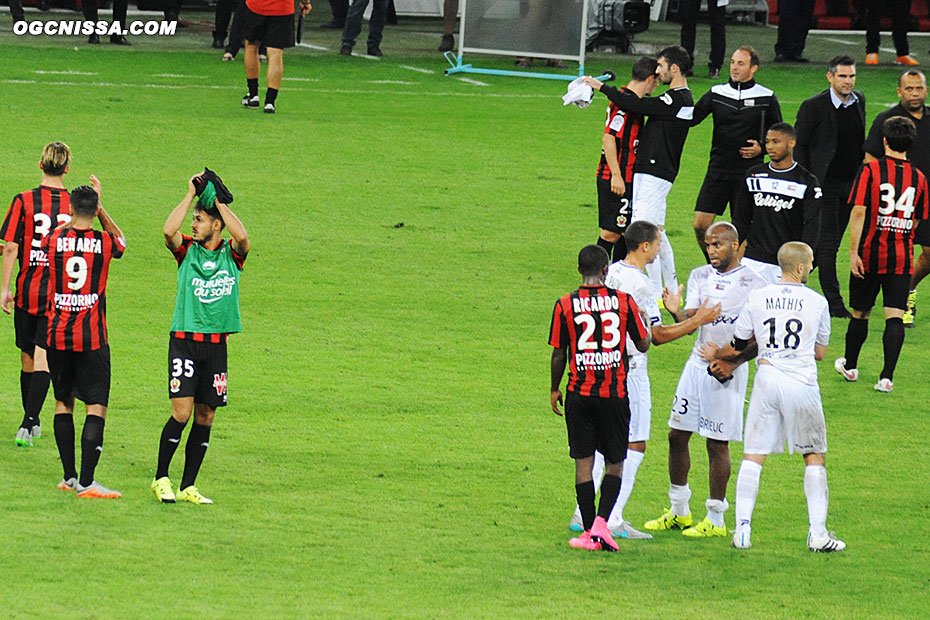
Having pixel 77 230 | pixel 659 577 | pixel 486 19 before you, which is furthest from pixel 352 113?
pixel 659 577

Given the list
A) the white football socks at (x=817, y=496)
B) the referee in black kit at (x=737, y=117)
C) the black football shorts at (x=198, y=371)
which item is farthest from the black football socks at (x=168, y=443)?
the referee in black kit at (x=737, y=117)

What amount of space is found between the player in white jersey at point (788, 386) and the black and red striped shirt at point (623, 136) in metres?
4.69

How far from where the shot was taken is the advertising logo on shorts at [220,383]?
7.93 m

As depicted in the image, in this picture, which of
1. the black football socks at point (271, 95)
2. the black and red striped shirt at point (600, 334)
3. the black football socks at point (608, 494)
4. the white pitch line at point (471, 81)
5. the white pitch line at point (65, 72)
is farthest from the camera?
the white pitch line at point (471, 81)

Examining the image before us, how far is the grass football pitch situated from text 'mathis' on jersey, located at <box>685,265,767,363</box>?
3.74 feet

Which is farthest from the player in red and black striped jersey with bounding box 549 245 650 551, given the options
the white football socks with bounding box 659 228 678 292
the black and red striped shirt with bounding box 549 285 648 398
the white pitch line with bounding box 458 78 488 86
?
the white pitch line with bounding box 458 78 488 86

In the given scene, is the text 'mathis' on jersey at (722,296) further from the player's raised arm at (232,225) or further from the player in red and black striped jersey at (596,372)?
the player's raised arm at (232,225)

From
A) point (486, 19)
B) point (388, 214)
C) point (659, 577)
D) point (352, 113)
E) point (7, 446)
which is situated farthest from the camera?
point (486, 19)

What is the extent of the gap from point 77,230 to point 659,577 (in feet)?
12.4

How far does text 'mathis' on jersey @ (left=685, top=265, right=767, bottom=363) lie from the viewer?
8.02 m

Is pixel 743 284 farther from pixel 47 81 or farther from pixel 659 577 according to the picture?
pixel 47 81

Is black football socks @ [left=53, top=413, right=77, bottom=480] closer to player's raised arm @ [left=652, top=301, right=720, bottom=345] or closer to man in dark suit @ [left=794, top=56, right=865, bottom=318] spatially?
player's raised arm @ [left=652, top=301, right=720, bottom=345]

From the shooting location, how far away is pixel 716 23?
894 inches

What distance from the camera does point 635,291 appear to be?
308 inches
